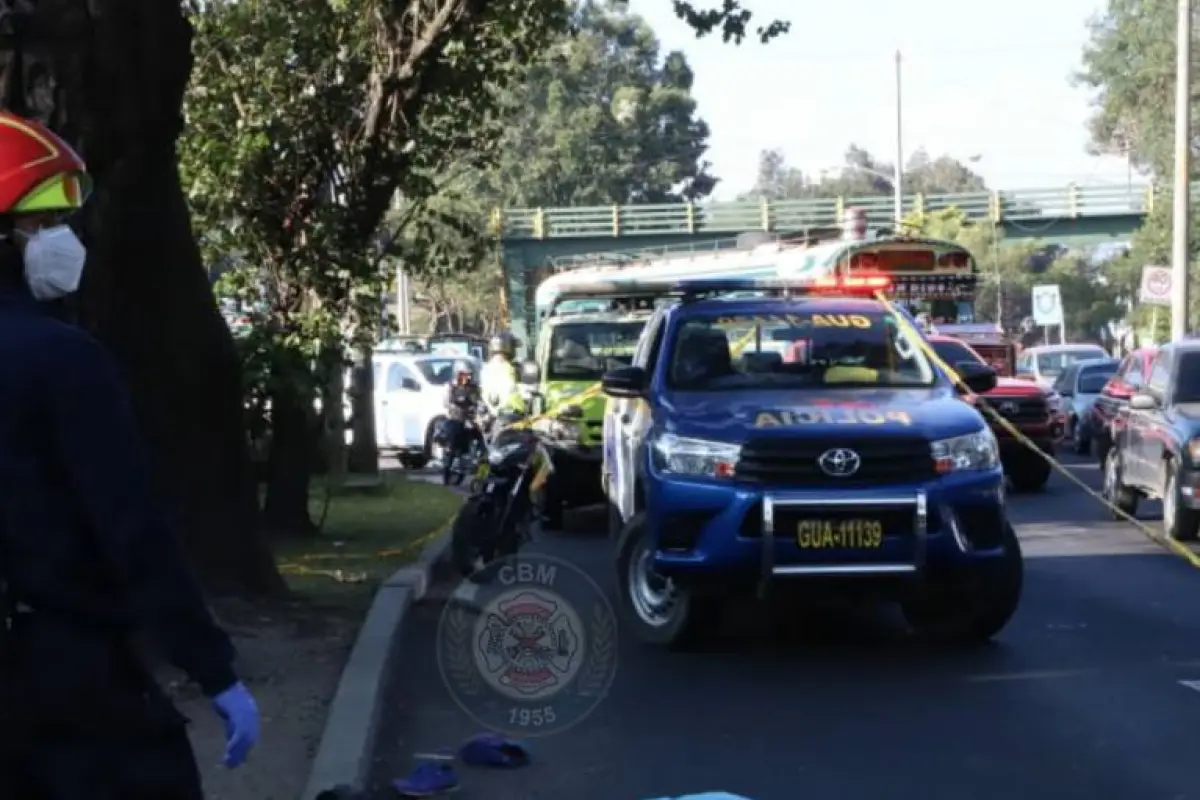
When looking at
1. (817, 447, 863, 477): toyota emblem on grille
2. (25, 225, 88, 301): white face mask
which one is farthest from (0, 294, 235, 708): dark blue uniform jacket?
(817, 447, 863, 477): toyota emblem on grille

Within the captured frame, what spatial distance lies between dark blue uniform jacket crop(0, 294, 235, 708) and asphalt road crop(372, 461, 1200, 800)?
412 centimetres

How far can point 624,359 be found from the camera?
1962cm

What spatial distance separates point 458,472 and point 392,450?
21.2 feet

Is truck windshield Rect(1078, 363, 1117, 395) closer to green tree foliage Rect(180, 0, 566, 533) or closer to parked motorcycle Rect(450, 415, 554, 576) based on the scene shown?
green tree foliage Rect(180, 0, 566, 533)

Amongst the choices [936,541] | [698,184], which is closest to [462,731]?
[936,541]

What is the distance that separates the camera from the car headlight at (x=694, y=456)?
10195mm

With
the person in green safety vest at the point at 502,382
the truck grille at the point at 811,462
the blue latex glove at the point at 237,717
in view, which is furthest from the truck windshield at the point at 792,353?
the blue latex glove at the point at 237,717

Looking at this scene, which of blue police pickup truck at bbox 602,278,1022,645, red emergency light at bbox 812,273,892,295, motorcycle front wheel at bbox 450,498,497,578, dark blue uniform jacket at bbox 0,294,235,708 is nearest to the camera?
dark blue uniform jacket at bbox 0,294,235,708

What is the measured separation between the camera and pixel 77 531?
3602 mm

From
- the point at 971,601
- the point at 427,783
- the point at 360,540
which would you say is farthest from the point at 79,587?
the point at 360,540

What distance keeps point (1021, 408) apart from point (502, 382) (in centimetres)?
855

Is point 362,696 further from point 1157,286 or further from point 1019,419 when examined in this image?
point 1157,286

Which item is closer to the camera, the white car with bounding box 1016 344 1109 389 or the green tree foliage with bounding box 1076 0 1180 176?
the white car with bounding box 1016 344 1109 389

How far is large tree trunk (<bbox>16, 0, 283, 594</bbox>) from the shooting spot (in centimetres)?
865
